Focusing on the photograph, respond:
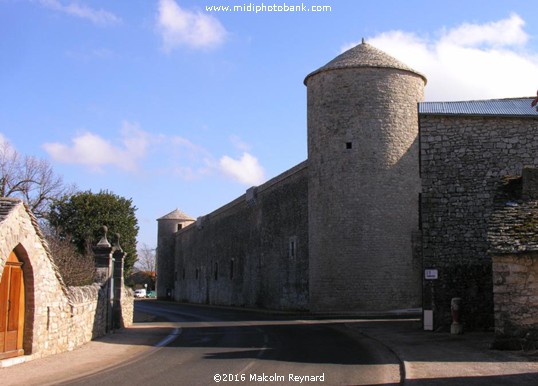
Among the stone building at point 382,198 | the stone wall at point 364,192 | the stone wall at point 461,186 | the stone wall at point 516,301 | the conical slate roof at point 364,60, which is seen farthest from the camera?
the conical slate roof at point 364,60

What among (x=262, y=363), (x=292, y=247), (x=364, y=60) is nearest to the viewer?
(x=262, y=363)

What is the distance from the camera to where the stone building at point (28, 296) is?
1131 centimetres

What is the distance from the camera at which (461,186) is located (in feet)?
57.4

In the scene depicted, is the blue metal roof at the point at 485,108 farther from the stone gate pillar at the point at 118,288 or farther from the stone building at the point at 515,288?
the stone gate pillar at the point at 118,288

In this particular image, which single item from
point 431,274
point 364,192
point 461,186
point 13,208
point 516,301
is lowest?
point 516,301

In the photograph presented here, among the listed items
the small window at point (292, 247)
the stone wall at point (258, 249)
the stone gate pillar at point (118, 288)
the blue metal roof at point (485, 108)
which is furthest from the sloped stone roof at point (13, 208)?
the small window at point (292, 247)

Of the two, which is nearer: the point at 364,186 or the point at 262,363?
the point at 262,363

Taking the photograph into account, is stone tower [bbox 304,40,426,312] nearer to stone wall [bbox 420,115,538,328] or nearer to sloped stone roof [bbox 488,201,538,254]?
stone wall [bbox 420,115,538,328]

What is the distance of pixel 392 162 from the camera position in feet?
94.0

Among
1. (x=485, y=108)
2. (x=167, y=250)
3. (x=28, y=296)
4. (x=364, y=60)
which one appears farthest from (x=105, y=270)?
(x=167, y=250)

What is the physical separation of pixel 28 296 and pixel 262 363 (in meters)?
4.75

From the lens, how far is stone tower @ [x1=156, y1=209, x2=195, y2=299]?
225 feet

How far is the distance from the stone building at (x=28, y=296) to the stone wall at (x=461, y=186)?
9629 mm

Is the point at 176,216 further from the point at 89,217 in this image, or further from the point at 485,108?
the point at 485,108
